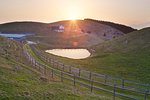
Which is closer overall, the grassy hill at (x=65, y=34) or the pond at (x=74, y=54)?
the pond at (x=74, y=54)

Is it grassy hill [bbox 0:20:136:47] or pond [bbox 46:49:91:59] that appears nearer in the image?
pond [bbox 46:49:91:59]

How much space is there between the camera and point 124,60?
37.3m

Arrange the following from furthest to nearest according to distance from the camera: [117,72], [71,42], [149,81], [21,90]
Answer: [71,42] < [117,72] < [149,81] < [21,90]

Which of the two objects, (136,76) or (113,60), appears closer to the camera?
(136,76)

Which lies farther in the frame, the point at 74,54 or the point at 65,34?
the point at 65,34

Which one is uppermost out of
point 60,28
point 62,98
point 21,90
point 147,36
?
point 60,28

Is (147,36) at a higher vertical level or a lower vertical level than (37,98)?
higher

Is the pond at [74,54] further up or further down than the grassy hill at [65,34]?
further down

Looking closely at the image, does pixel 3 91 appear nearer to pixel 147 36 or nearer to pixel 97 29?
pixel 147 36

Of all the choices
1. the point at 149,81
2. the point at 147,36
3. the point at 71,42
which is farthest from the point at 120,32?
the point at 149,81

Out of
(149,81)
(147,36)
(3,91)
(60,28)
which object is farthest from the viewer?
(60,28)

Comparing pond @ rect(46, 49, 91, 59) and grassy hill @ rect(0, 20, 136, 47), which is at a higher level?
grassy hill @ rect(0, 20, 136, 47)

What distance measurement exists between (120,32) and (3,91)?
202 meters

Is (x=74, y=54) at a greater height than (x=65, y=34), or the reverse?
(x=65, y=34)
